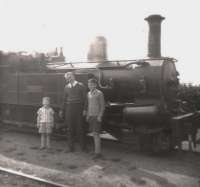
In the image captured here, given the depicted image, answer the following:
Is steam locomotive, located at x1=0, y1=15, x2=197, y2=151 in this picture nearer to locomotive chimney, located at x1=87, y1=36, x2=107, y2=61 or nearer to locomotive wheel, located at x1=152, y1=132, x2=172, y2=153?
locomotive wheel, located at x1=152, y1=132, x2=172, y2=153

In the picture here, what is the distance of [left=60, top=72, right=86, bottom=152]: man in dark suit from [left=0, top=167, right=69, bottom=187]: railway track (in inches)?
77.4

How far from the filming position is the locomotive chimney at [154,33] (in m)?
8.47

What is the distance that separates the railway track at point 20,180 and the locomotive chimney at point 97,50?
4636mm

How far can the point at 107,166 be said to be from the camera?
21.0 feet

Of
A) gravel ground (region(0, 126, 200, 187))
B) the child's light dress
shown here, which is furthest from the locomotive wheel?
the child's light dress

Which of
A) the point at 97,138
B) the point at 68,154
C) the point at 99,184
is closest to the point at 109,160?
the point at 97,138

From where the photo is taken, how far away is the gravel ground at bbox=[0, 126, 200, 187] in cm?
559

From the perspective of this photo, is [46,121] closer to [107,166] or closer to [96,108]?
[96,108]

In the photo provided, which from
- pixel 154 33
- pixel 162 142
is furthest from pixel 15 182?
pixel 154 33

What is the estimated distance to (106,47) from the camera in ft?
33.7

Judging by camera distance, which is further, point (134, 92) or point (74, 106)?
point (134, 92)

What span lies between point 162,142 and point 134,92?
127 centimetres

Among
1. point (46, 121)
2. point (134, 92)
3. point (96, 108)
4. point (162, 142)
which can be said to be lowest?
point (162, 142)

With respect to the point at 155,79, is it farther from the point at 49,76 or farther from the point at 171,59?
the point at 49,76
